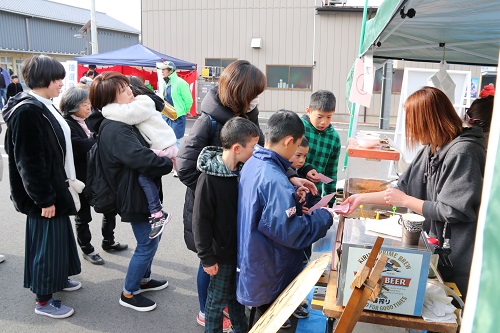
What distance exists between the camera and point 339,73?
1573 centimetres

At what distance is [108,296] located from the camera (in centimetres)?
334

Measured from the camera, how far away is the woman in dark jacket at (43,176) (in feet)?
8.79

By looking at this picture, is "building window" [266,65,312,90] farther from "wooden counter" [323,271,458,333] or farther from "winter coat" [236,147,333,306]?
"wooden counter" [323,271,458,333]

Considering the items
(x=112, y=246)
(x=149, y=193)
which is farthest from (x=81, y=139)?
(x=112, y=246)

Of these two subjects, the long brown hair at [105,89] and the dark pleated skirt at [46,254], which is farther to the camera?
the dark pleated skirt at [46,254]

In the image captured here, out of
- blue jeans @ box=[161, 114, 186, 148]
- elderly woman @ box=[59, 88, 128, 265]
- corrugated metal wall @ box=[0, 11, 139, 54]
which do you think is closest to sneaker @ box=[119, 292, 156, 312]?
elderly woman @ box=[59, 88, 128, 265]

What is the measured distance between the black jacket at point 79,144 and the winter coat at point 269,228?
1733 millimetres

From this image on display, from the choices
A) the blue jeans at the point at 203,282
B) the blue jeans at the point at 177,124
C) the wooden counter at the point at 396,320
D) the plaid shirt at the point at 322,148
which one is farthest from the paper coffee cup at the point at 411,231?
the blue jeans at the point at 177,124

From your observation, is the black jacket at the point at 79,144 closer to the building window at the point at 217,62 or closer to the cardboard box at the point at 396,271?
the cardboard box at the point at 396,271

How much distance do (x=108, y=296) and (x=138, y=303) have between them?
0.35 metres

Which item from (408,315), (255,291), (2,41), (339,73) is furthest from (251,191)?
(2,41)

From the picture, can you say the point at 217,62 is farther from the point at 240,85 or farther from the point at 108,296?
the point at 240,85

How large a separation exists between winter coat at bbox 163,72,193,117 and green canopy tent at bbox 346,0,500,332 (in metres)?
3.86

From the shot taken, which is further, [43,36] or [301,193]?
Result: [43,36]
